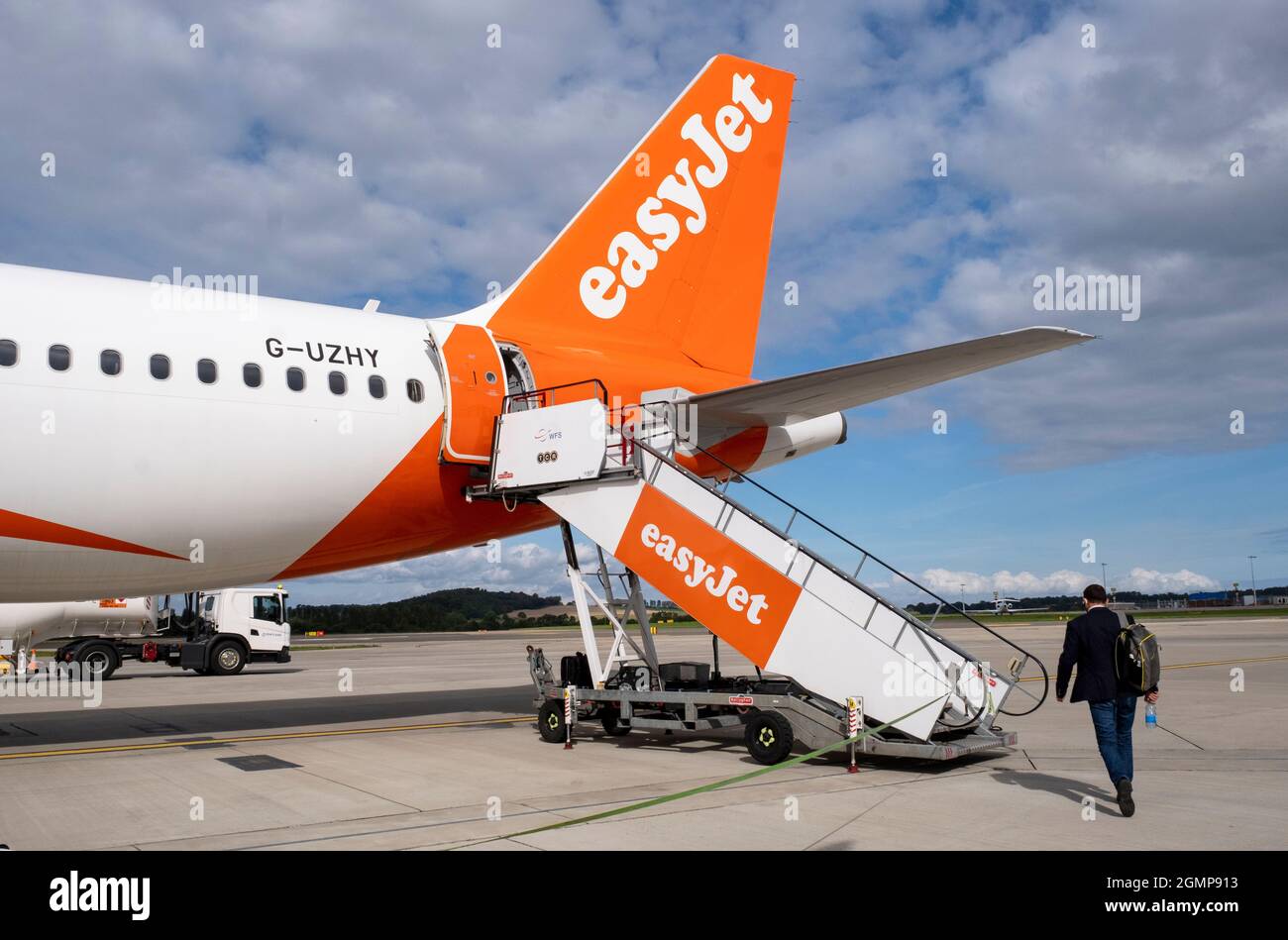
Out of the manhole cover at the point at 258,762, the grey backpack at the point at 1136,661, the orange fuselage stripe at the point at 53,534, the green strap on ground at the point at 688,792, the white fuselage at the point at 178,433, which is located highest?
the white fuselage at the point at 178,433

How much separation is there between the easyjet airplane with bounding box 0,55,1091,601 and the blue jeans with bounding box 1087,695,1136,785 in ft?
12.9

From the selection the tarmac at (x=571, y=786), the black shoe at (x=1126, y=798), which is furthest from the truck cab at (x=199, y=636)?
the black shoe at (x=1126, y=798)

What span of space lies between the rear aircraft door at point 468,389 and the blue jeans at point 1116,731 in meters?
8.53

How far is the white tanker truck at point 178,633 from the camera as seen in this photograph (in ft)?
101

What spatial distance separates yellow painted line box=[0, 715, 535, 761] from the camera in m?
12.8

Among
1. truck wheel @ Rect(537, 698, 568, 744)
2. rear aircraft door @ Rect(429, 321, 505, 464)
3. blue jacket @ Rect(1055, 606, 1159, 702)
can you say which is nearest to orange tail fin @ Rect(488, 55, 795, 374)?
rear aircraft door @ Rect(429, 321, 505, 464)

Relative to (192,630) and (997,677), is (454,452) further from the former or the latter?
(192,630)

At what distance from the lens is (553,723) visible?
1325cm

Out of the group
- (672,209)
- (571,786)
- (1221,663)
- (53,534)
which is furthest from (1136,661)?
(1221,663)

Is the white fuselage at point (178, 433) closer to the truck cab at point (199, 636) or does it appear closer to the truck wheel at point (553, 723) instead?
the truck wheel at point (553, 723)

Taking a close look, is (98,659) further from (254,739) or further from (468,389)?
(468,389)

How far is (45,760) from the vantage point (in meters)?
12.1
